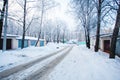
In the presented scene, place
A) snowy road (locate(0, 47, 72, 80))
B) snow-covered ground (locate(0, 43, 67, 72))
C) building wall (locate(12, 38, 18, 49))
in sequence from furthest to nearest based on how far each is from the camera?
building wall (locate(12, 38, 18, 49)), snow-covered ground (locate(0, 43, 67, 72)), snowy road (locate(0, 47, 72, 80))

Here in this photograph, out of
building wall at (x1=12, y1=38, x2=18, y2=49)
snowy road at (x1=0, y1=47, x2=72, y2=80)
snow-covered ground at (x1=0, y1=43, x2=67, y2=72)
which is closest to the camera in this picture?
snowy road at (x1=0, y1=47, x2=72, y2=80)

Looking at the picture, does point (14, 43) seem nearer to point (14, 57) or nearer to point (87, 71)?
point (14, 57)

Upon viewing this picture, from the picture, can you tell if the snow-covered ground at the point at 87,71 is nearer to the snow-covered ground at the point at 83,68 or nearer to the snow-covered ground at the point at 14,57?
the snow-covered ground at the point at 83,68

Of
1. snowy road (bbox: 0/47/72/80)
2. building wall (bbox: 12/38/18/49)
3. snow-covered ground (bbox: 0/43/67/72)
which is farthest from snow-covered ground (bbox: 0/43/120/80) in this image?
building wall (bbox: 12/38/18/49)

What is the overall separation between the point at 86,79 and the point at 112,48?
6.69 meters

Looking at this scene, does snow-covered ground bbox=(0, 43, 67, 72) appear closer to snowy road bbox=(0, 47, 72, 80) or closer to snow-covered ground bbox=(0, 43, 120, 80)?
snow-covered ground bbox=(0, 43, 120, 80)

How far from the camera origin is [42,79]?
19.7 feet

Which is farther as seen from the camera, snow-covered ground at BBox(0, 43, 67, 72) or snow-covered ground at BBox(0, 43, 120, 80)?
snow-covered ground at BBox(0, 43, 67, 72)

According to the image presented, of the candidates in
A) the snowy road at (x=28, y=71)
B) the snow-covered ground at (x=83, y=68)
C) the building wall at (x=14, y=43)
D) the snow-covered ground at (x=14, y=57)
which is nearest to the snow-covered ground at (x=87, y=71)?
the snow-covered ground at (x=83, y=68)

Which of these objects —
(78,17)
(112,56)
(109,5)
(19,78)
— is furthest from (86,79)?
(78,17)

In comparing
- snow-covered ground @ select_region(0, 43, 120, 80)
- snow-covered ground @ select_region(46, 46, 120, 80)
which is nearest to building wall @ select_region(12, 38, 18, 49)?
snow-covered ground @ select_region(0, 43, 120, 80)

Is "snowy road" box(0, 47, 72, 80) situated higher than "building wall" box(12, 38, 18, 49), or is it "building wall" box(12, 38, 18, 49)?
"building wall" box(12, 38, 18, 49)

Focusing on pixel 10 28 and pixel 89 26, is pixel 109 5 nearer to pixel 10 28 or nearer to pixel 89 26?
pixel 89 26

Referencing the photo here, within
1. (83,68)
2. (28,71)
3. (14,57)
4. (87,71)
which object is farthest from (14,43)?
(87,71)
